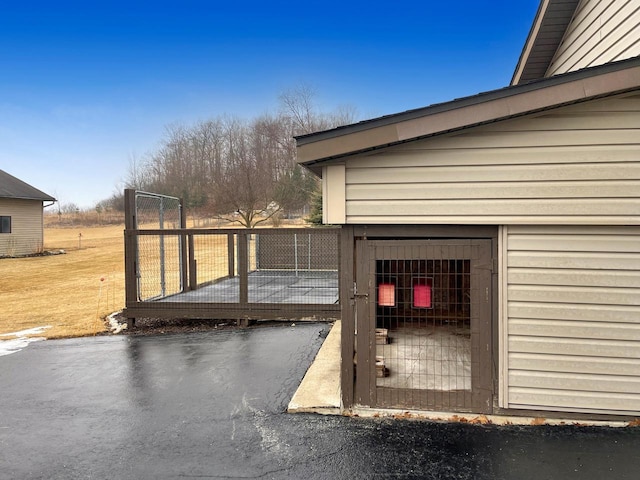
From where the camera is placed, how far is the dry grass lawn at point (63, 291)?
905cm

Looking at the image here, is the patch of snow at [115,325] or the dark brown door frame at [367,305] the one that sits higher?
the dark brown door frame at [367,305]

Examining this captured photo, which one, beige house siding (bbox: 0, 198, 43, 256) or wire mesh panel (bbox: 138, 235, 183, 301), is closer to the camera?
wire mesh panel (bbox: 138, 235, 183, 301)

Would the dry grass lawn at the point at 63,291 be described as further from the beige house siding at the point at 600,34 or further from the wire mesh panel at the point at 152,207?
the beige house siding at the point at 600,34

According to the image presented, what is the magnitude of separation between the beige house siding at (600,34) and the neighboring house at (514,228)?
1.51m

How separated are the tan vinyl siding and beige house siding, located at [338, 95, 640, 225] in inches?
8.7

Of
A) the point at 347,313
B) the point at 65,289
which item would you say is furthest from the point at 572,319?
the point at 65,289

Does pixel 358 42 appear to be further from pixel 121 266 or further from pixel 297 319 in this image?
pixel 297 319

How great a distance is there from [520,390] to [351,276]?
1.69 m

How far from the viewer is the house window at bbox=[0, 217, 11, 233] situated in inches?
898

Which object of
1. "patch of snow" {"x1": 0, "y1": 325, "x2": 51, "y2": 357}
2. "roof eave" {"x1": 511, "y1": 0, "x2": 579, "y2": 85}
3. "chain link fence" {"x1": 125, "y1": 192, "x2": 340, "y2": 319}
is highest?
"roof eave" {"x1": 511, "y1": 0, "x2": 579, "y2": 85}

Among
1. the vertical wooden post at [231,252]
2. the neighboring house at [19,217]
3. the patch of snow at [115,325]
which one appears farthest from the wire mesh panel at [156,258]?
the neighboring house at [19,217]

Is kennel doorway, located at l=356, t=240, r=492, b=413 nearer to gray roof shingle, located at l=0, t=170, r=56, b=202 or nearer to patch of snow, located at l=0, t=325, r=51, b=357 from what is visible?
patch of snow, located at l=0, t=325, r=51, b=357

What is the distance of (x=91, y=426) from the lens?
154 inches

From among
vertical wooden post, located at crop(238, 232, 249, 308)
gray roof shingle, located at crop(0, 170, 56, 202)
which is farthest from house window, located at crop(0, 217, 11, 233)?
vertical wooden post, located at crop(238, 232, 249, 308)
